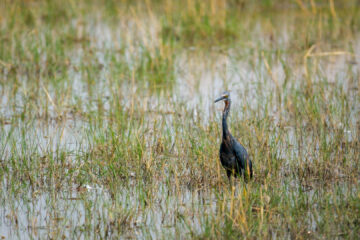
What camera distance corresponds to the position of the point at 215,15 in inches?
467

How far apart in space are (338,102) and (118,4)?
869 centimetres

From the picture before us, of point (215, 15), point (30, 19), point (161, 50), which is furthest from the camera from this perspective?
point (30, 19)

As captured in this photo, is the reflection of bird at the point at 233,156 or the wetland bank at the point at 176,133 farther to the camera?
the reflection of bird at the point at 233,156

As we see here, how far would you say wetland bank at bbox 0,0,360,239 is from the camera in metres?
4.73

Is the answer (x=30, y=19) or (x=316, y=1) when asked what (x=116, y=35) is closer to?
(x=30, y=19)

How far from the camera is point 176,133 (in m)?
6.14

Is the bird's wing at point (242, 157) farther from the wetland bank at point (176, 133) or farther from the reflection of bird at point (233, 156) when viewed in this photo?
the wetland bank at point (176, 133)

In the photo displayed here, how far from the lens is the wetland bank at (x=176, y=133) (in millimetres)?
4730

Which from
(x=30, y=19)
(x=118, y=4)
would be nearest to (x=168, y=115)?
(x=30, y=19)

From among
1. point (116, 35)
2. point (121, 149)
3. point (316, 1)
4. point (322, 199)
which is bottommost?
point (322, 199)

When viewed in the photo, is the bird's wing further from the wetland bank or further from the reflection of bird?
the wetland bank

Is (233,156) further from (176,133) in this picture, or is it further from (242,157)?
(176,133)

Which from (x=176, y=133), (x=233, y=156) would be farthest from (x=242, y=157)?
(x=176, y=133)

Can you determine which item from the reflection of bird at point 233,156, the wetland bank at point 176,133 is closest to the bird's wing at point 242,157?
the reflection of bird at point 233,156
